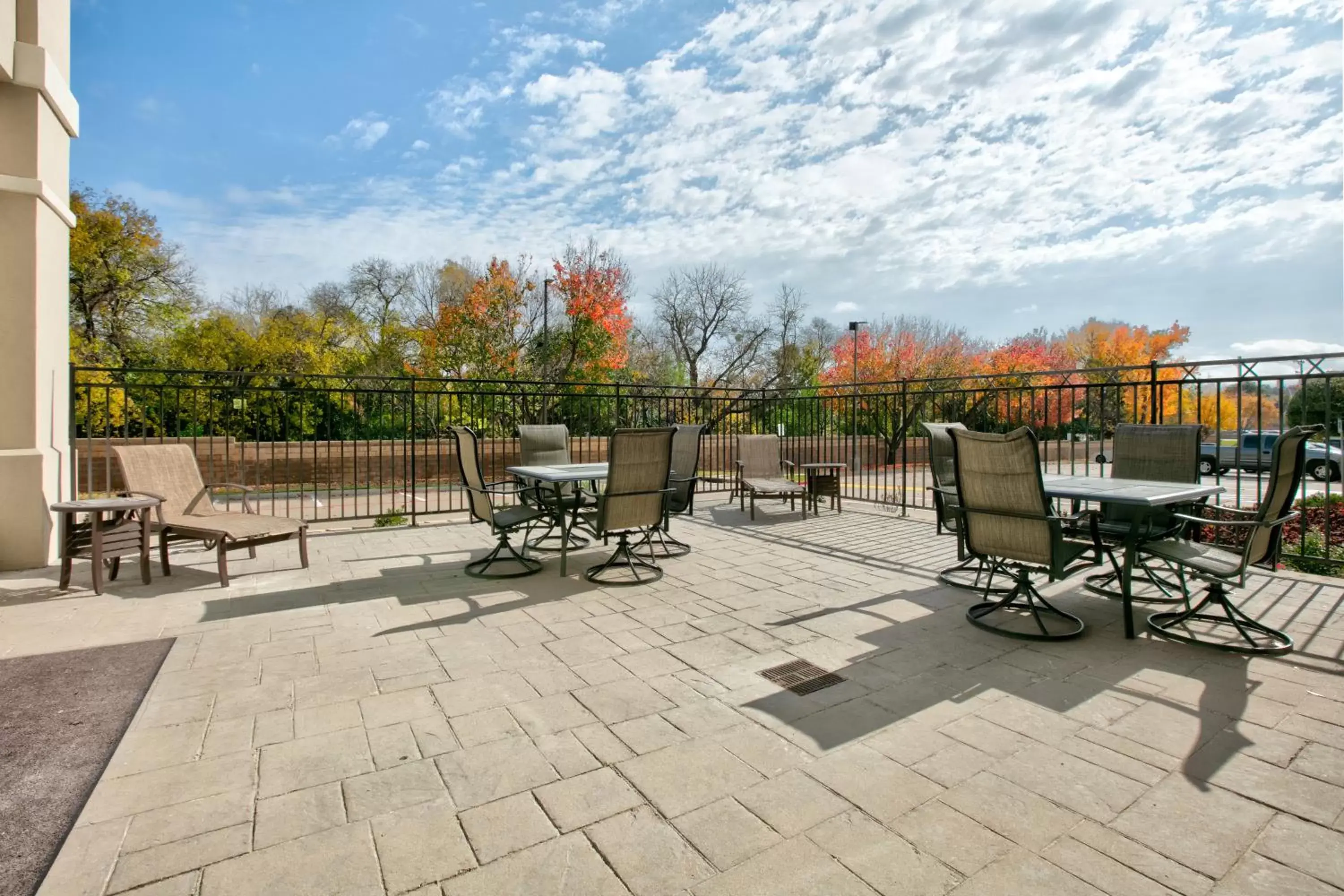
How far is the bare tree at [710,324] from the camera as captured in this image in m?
26.6

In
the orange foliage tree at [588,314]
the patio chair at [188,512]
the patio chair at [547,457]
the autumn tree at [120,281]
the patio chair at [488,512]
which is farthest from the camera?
the orange foliage tree at [588,314]

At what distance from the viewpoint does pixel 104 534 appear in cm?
421

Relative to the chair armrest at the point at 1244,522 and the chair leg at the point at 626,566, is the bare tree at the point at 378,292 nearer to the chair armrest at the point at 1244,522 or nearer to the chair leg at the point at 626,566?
the chair leg at the point at 626,566

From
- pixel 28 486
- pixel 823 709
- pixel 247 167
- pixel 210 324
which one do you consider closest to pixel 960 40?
pixel 823 709

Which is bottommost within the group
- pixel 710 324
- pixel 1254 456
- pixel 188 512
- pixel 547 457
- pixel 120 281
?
pixel 1254 456

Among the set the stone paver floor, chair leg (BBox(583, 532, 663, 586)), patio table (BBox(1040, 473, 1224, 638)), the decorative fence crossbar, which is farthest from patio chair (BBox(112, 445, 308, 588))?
patio table (BBox(1040, 473, 1224, 638))

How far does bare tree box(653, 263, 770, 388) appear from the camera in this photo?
26609 mm

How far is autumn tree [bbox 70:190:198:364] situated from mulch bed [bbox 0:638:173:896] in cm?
1619

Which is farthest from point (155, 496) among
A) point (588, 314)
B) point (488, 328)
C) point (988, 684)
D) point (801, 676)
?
point (588, 314)

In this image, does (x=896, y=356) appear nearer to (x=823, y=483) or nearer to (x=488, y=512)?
(x=823, y=483)

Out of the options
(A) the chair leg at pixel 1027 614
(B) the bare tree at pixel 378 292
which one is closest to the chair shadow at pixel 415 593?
(A) the chair leg at pixel 1027 614

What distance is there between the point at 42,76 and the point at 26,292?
5.64 ft

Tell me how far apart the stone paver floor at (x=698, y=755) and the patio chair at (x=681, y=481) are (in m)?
1.61

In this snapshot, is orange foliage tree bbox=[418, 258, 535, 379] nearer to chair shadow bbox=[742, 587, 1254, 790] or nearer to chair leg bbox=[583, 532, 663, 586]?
chair leg bbox=[583, 532, 663, 586]
